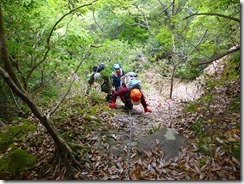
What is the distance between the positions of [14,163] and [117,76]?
2.70 meters

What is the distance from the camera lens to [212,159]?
2.70 meters

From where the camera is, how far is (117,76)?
493cm

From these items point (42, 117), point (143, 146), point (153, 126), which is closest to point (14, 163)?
point (42, 117)

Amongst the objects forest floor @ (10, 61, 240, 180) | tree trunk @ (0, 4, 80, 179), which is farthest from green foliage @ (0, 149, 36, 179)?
A: tree trunk @ (0, 4, 80, 179)

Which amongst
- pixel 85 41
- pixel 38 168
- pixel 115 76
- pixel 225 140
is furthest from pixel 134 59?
pixel 38 168

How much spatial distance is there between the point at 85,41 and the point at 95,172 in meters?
2.34

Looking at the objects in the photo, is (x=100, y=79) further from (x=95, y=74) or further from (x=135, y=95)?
(x=135, y=95)

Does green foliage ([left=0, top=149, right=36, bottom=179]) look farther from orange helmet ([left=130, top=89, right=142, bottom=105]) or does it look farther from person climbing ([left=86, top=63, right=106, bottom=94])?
person climbing ([left=86, top=63, right=106, bottom=94])

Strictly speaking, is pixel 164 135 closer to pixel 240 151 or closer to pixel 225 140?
pixel 225 140

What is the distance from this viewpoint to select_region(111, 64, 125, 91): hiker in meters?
4.74

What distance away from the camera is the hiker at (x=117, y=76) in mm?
4743

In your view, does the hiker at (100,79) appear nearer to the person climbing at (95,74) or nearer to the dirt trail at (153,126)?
the person climbing at (95,74)

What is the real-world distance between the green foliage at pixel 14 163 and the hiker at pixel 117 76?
248 cm

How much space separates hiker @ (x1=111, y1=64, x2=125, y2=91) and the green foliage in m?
2.48
